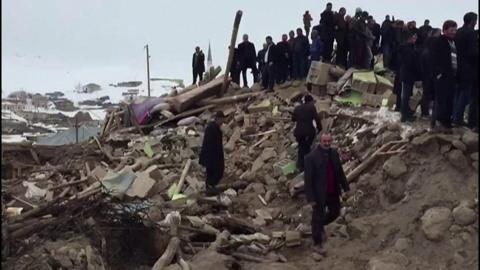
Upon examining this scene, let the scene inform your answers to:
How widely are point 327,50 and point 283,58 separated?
1438mm

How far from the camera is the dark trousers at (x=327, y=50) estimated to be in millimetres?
15094

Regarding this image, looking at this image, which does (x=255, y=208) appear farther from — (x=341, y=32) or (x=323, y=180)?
(x=341, y=32)

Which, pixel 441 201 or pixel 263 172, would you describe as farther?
pixel 263 172

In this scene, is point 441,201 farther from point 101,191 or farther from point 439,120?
point 101,191

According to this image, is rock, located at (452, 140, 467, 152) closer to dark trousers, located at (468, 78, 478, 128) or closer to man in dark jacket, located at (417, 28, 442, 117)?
man in dark jacket, located at (417, 28, 442, 117)

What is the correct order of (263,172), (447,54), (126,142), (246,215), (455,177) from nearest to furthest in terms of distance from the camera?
1. (447,54)
2. (455,177)
3. (246,215)
4. (263,172)
5. (126,142)

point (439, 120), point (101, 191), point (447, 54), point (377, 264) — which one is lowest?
point (377, 264)

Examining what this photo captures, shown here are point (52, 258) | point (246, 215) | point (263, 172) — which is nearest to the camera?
point (52, 258)

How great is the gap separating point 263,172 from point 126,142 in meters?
4.77

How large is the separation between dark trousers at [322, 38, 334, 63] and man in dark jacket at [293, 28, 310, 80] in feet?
1.92

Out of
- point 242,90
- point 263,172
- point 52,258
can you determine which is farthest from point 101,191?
point 242,90

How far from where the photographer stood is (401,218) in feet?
28.6

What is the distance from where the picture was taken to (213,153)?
37.2 feet

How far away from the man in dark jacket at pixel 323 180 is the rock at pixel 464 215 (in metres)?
1.36
